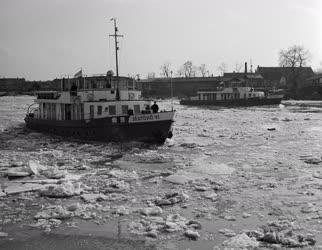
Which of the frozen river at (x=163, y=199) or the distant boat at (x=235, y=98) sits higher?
the distant boat at (x=235, y=98)

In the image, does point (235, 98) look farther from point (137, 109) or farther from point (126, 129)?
point (126, 129)

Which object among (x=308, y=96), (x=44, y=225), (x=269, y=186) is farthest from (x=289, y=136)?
(x=308, y=96)

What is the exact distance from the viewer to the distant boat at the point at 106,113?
23531 mm

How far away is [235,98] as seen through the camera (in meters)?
69.1

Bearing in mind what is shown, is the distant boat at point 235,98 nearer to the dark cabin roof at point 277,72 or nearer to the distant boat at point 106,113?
the distant boat at point 106,113

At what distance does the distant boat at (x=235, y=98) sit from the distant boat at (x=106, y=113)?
4227cm

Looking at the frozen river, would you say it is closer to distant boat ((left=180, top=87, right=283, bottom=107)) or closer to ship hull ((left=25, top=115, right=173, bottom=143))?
ship hull ((left=25, top=115, right=173, bottom=143))

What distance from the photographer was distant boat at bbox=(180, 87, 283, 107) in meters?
66.9

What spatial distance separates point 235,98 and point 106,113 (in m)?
47.1

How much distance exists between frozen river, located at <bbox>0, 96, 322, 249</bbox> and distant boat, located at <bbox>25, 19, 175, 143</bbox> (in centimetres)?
281

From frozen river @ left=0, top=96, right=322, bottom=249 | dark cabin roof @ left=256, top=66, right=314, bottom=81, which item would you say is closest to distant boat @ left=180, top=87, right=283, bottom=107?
frozen river @ left=0, top=96, right=322, bottom=249

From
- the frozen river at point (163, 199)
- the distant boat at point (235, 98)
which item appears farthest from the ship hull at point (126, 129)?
the distant boat at point (235, 98)

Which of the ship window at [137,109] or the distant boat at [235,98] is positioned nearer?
the ship window at [137,109]

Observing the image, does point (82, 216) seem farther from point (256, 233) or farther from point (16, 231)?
point (256, 233)
